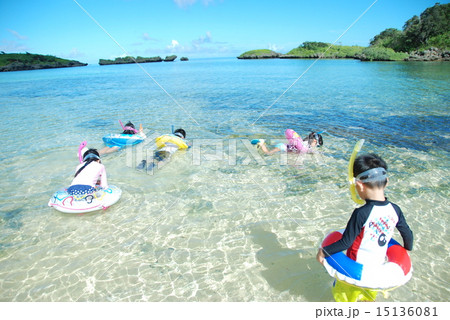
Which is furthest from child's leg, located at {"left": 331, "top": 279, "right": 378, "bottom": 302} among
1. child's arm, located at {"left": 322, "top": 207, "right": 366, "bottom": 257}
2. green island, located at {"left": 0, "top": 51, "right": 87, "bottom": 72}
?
green island, located at {"left": 0, "top": 51, "right": 87, "bottom": 72}

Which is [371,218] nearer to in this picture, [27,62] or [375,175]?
[375,175]

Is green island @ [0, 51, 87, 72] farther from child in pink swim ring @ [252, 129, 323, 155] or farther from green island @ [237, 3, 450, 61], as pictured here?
child in pink swim ring @ [252, 129, 323, 155]

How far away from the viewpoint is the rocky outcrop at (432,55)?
2361 inches

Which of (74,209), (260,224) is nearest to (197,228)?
(260,224)

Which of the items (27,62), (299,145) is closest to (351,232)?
(299,145)

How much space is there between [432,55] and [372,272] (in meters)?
81.9

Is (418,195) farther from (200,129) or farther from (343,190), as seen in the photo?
(200,129)

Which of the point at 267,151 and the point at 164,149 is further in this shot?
the point at 267,151

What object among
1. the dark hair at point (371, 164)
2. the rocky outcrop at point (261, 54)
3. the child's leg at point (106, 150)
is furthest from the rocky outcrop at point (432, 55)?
the rocky outcrop at point (261, 54)

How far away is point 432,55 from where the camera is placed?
2418 inches

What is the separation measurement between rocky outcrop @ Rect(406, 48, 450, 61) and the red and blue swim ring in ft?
261

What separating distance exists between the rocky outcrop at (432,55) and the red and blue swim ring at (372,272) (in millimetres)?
79477

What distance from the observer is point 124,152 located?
1085cm

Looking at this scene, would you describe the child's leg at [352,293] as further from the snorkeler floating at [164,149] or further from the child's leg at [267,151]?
the snorkeler floating at [164,149]
